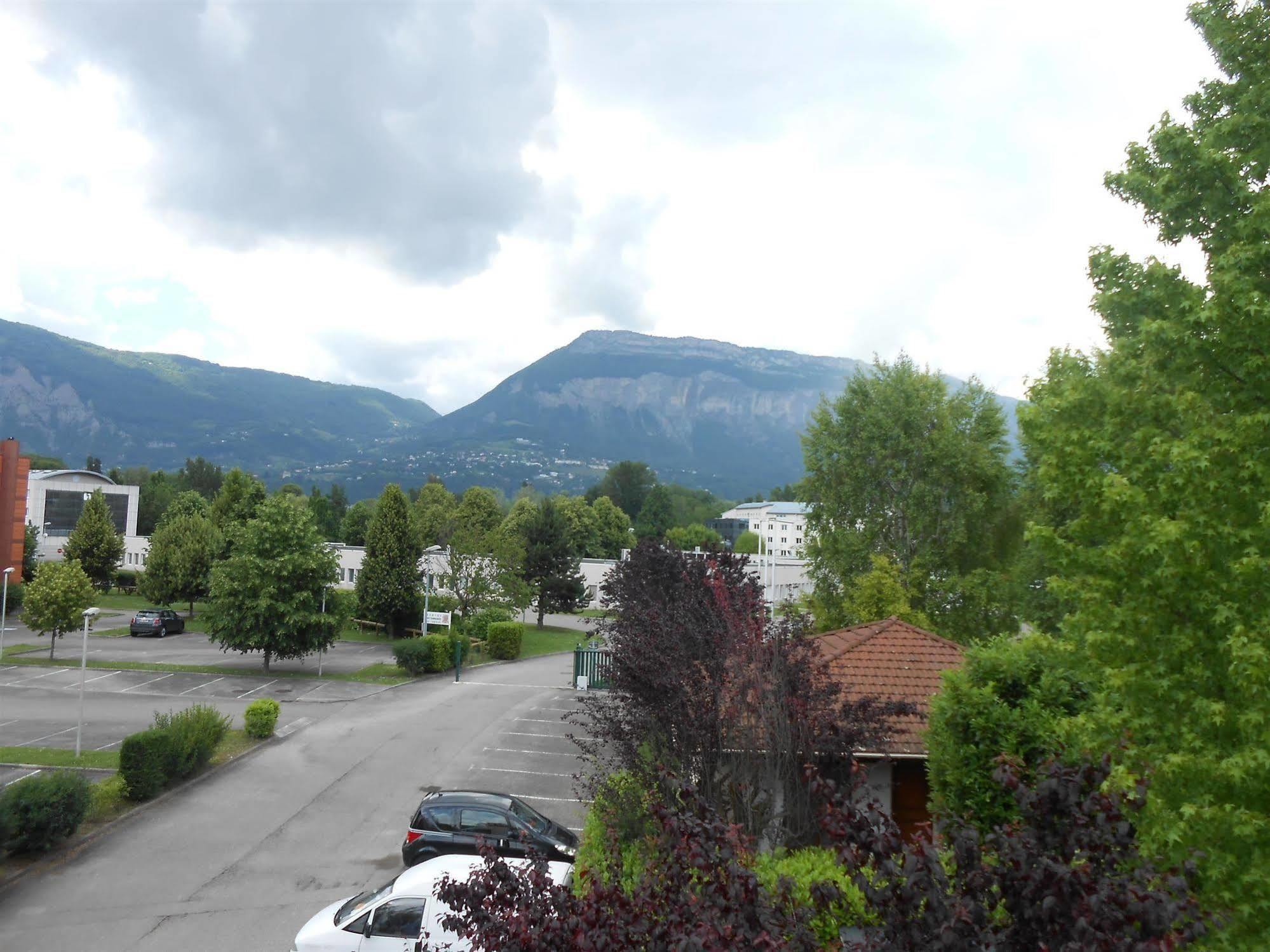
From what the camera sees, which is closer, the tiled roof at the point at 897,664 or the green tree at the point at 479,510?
the tiled roof at the point at 897,664

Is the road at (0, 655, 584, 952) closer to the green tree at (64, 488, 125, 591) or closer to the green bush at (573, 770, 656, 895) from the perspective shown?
the green bush at (573, 770, 656, 895)

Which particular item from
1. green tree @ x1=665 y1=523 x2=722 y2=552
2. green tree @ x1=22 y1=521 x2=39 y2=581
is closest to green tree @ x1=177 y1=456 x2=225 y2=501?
green tree @ x1=22 y1=521 x2=39 y2=581

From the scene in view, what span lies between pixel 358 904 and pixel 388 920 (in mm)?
704

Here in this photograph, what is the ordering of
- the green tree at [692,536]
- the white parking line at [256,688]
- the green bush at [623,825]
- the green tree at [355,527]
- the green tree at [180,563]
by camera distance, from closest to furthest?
the green bush at [623,825] → the white parking line at [256,688] → the green tree at [180,563] → the green tree at [355,527] → the green tree at [692,536]

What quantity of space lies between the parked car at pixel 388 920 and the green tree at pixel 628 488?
12394cm

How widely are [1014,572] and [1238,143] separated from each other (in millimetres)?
21630

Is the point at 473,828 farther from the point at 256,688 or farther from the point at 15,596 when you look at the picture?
the point at 15,596

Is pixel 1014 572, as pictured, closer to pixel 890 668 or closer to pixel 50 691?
pixel 890 668

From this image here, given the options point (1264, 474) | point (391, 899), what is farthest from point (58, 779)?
point (1264, 474)

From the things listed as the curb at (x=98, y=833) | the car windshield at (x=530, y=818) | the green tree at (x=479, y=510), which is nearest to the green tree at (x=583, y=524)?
the green tree at (x=479, y=510)

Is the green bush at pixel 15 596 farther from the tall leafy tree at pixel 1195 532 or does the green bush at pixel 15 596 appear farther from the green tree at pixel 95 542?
the tall leafy tree at pixel 1195 532

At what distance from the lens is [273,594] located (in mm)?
30641

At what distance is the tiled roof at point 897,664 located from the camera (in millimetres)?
13094

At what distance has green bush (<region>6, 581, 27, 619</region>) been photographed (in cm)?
4469
